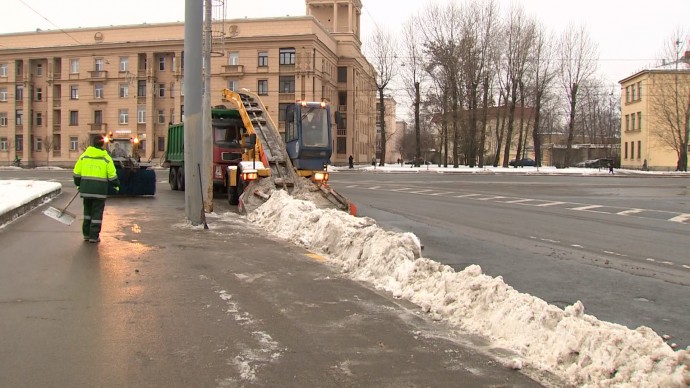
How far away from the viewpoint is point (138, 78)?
247ft

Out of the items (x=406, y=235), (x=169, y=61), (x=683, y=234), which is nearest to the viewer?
(x=406, y=235)

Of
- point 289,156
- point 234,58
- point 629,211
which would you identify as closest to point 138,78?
point 234,58

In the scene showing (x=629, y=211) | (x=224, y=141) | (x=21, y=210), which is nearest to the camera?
(x=21, y=210)

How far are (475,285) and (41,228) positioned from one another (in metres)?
9.39

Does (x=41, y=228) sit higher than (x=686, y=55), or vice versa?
(x=686, y=55)

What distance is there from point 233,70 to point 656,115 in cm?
4951

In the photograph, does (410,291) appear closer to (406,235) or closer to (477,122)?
(406,235)

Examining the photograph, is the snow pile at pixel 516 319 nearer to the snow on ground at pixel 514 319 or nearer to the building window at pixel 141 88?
the snow on ground at pixel 514 319

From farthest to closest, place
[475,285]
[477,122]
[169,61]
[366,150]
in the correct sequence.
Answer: [366,150], [169,61], [477,122], [475,285]

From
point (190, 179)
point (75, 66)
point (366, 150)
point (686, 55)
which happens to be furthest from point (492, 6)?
point (190, 179)

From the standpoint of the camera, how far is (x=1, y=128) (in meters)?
79.9

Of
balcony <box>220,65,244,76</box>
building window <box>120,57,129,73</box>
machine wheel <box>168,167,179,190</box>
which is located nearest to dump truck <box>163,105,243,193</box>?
machine wheel <box>168,167,179,190</box>

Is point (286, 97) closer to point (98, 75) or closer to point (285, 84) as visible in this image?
point (285, 84)

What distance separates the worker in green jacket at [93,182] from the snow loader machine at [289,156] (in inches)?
252
